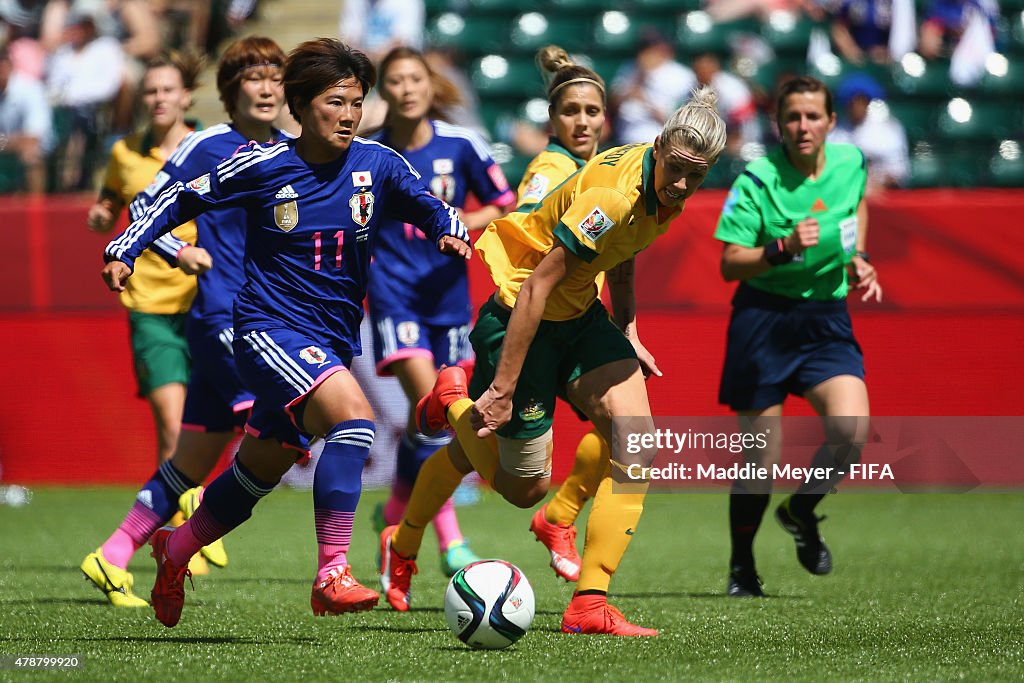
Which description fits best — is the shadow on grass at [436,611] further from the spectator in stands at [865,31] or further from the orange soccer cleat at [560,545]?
the spectator in stands at [865,31]

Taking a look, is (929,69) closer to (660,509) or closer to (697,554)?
(660,509)

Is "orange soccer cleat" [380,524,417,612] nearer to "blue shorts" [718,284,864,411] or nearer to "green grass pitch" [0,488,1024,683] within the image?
"green grass pitch" [0,488,1024,683]

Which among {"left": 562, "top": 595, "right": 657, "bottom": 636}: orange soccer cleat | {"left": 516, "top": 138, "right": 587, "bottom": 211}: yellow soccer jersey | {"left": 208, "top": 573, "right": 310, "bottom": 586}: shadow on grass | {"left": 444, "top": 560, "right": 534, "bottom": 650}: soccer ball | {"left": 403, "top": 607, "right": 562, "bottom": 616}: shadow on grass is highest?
{"left": 516, "top": 138, "right": 587, "bottom": 211}: yellow soccer jersey

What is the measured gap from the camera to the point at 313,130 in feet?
16.4

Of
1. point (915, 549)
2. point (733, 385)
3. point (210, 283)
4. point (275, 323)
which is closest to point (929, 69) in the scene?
point (915, 549)

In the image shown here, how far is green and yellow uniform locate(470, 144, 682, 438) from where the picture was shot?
4695 millimetres

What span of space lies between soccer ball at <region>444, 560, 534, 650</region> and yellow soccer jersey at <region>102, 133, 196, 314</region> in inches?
117

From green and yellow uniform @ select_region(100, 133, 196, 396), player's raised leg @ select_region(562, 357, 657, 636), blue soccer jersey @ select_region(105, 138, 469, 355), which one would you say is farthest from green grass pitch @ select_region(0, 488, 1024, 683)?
blue soccer jersey @ select_region(105, 138, 469, 355)

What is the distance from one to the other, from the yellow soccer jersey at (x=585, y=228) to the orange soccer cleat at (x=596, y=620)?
0.98 meters

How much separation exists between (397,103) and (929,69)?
7.90 m

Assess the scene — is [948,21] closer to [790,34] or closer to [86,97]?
[790,34]

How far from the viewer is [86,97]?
13.0 m

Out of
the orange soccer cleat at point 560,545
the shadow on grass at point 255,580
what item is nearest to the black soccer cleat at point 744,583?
the orange soccer cleat at point 560,545

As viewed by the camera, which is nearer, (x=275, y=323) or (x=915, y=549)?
(x=275, y=323)
